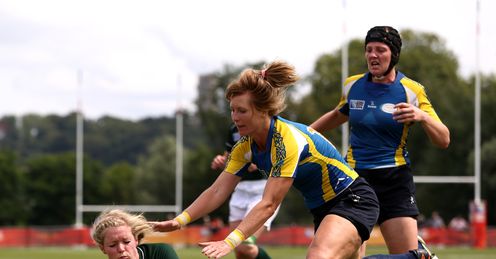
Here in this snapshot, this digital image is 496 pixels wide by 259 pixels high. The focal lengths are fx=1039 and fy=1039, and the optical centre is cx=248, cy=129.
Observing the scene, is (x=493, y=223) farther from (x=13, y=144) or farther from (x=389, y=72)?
(x=13, y=144)

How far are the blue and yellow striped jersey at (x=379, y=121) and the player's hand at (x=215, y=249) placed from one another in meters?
2.33

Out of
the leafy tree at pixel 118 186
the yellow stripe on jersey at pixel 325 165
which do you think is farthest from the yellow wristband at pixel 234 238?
the leafy tree at pixel 118 186

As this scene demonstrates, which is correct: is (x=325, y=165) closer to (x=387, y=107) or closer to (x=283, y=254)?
(x=387, y=107)

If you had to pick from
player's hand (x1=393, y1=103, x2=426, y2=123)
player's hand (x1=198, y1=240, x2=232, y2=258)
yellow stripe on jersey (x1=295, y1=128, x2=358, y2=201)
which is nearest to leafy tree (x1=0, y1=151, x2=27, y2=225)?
player's hand (x1=393, y1=103, x2=426, y2=123)

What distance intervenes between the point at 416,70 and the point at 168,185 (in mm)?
23925

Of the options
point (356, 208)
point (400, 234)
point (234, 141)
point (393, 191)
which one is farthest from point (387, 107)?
point (234, 141)

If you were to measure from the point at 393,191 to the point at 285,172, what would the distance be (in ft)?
6.06

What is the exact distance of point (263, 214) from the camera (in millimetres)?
6781

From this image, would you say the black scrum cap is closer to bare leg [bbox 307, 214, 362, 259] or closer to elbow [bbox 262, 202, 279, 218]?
bare leg [bbox 307, 214, 362, 259]

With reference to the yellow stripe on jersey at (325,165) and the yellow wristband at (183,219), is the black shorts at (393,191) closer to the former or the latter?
the yellow stripe on jersey at (325,165)

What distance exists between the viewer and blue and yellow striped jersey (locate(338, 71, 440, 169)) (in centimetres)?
834

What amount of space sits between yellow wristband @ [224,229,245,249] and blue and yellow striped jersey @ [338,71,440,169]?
6.81ft

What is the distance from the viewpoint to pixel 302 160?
22.9 feet

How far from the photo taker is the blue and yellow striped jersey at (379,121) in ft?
27.4
